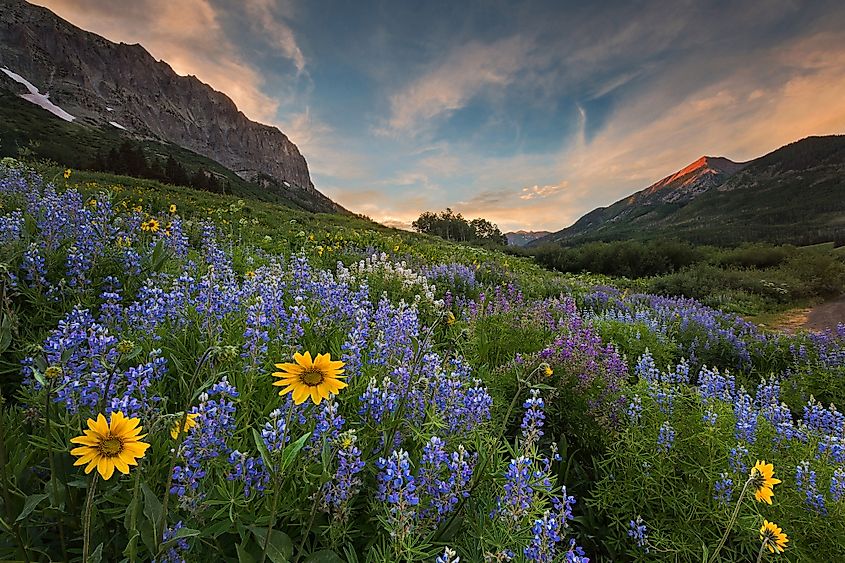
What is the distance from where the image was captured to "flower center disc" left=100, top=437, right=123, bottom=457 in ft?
3.53

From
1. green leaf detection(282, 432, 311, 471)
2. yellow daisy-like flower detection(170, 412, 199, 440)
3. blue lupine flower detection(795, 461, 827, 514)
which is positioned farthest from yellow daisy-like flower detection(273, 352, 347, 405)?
blue lupine flower detection(795, 461, 827, 514)

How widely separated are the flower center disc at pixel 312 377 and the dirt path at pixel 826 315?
431 inches

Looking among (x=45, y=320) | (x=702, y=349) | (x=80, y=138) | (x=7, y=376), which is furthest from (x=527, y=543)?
(x=80, y=138)

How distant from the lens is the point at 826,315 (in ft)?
31.1

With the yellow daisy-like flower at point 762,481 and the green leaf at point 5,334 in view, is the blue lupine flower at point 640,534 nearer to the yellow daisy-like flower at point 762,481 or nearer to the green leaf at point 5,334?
the yellow daisy-like flower at point 762,481

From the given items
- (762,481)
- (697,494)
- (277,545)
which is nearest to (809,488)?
(697,494)

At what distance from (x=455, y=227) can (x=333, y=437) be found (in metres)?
87.7

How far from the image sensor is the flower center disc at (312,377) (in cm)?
125

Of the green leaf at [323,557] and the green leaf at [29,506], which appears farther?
the green leaf at [323,557]

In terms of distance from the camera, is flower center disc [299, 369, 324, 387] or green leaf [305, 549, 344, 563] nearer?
flower center disc [299, 369, 324, 387]

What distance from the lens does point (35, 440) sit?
1.82 meters

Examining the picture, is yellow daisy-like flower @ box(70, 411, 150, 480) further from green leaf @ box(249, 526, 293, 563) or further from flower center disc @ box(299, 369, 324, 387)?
green leaf @ box(249, 526, 293, 563)

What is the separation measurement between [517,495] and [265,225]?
38.9ft

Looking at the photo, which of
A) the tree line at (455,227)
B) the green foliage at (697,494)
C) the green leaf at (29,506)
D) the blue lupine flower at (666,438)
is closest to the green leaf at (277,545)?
the green leaf at (29,506)
